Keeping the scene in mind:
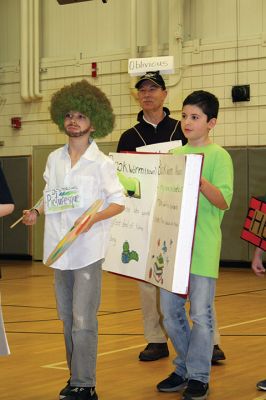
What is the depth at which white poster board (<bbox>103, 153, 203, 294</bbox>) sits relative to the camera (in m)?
4.00

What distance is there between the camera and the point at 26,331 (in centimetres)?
672

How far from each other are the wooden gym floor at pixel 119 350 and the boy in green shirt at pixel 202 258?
238mm

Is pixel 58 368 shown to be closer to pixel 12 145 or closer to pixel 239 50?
pixel 239 50

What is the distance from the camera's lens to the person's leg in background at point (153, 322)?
5.42 meters

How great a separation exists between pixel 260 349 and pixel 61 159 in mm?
2411

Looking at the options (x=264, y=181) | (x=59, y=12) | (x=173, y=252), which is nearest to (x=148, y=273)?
(x=173, y=252)

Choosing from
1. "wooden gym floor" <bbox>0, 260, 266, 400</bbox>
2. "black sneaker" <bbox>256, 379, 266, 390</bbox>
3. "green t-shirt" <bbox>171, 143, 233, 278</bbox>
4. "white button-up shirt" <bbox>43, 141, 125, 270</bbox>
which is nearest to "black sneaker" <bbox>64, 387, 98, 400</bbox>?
"wooden gym floor" <bbox>0, 260, 266, 400</bbox>

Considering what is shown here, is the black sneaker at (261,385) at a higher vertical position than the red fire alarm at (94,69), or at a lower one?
lower

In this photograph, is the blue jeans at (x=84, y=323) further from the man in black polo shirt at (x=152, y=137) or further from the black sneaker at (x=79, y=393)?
the man in black polo shirt at (x=152, y=137)

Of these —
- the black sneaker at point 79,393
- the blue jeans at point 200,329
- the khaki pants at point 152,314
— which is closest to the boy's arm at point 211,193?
the blue jeans at point 200,329

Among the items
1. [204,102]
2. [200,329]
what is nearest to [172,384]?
[200,329]

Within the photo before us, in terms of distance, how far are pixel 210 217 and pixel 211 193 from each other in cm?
21

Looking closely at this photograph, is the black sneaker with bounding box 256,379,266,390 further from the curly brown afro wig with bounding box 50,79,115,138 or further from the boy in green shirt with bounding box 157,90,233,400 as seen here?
the curly brown afro wig with bounding box 50,79,115,138

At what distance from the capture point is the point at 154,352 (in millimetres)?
5398
